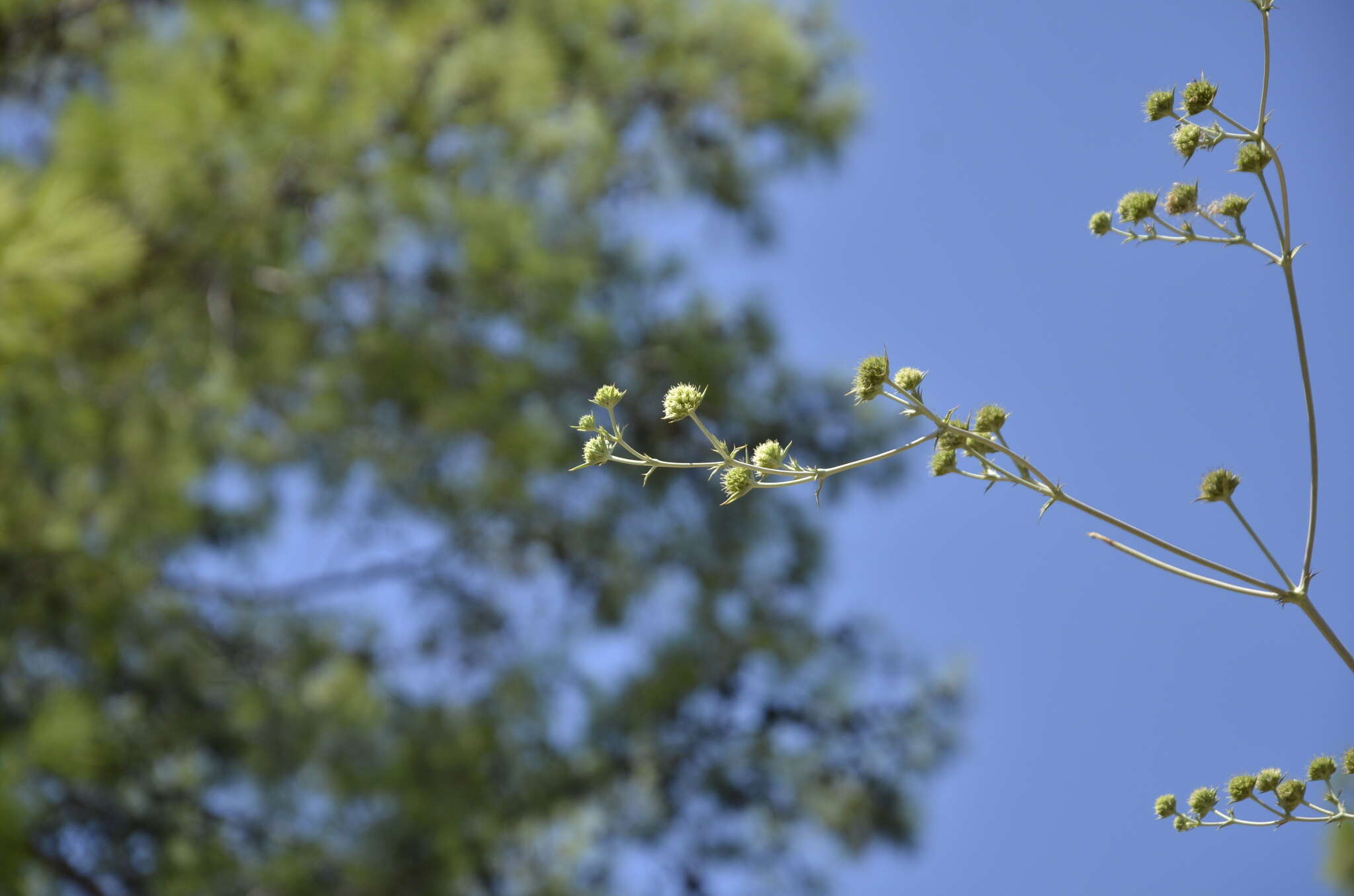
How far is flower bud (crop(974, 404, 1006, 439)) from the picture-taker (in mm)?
391

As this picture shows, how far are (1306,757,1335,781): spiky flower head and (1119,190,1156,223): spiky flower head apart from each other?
0.19 m

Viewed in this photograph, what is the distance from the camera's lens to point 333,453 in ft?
7.89

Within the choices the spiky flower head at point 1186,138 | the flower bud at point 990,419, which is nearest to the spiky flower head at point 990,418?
the flower bud at point 990,419

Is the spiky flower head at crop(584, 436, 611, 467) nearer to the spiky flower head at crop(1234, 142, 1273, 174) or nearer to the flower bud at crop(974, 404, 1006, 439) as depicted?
the flower bud at crop(974, 404, 1006, 439)

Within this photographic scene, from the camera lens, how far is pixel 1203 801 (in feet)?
1.27

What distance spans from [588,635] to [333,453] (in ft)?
2.52

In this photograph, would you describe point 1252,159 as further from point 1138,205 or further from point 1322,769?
point 1322,769

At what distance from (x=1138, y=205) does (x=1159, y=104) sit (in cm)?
4

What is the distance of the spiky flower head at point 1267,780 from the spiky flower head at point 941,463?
0.15 metres

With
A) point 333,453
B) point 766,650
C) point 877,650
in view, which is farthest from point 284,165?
point 877,650

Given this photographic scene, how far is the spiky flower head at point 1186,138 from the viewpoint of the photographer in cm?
39

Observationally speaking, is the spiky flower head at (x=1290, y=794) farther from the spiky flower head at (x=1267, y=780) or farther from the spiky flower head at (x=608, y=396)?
the spiky flower head at (x=608, y=396)

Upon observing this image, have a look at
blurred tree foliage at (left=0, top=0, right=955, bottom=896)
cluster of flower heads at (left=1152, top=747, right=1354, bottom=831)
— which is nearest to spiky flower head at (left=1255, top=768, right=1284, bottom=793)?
cluster of flower heads at (left=1152, top=747, right=1354, bottom=831)

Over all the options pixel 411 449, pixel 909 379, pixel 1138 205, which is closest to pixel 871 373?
pixel 909 379
